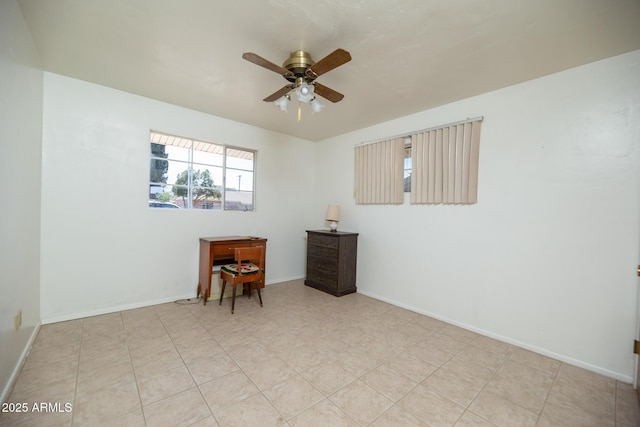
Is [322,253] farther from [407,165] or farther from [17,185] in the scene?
[17,185]

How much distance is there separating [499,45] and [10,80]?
3.47 meters

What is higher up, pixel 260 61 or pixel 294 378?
pixel 260 61

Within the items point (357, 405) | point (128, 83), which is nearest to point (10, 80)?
point (128, 83)

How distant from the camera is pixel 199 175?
3686 mm

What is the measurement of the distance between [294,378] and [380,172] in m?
2.84

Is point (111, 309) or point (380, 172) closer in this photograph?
point (111, 309)

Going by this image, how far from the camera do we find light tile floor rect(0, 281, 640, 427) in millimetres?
1567

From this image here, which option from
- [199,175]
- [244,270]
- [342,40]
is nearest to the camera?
[342,40]

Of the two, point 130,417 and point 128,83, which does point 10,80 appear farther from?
point 130,417

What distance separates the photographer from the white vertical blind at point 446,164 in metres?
2.85

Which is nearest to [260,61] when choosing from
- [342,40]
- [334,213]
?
[342,40]

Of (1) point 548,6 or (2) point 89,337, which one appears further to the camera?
(2) point 89,337

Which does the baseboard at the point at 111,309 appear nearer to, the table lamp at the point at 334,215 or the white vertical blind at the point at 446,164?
the table lamp at the point at 334,215

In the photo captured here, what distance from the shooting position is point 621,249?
2.06 metres
